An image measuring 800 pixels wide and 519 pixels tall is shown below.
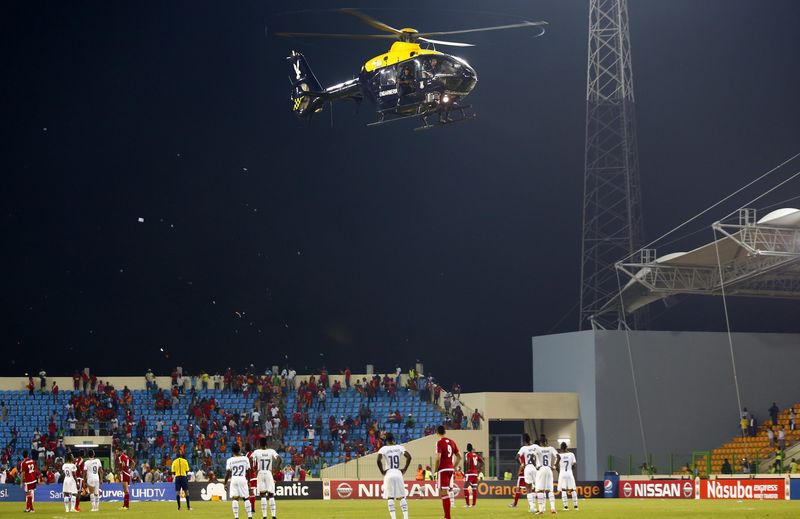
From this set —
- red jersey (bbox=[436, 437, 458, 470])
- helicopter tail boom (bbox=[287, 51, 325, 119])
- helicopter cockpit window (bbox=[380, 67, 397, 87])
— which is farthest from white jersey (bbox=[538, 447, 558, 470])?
helicopter tail boom (bbox=[287, 51, 325, 119])

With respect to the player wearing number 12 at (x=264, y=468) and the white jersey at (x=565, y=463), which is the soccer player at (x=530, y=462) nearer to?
the white jersey at (x=565, y=463)

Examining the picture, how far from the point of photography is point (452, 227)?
7750 centimetres

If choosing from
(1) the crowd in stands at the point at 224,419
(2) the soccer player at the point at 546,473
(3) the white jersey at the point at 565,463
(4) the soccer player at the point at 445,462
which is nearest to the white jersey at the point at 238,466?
(4) the soccer player at the point at 445,462

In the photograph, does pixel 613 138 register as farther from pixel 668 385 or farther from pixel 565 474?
pixel 565 474

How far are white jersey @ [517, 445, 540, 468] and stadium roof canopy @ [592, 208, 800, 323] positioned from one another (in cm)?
2008

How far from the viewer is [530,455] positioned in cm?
3116

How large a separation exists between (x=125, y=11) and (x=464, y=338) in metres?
29.8

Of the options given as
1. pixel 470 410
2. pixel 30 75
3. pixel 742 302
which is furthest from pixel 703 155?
pixel 30 75

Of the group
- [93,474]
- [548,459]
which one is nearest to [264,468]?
[548,459]

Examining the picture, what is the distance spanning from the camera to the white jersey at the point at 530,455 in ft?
101

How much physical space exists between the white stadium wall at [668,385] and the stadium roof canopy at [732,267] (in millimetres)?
2482

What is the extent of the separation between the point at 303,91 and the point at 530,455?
22.0 m

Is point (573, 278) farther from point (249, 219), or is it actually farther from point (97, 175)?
point (97, 175)

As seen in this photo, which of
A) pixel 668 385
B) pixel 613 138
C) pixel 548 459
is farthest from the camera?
pixel 613 138
